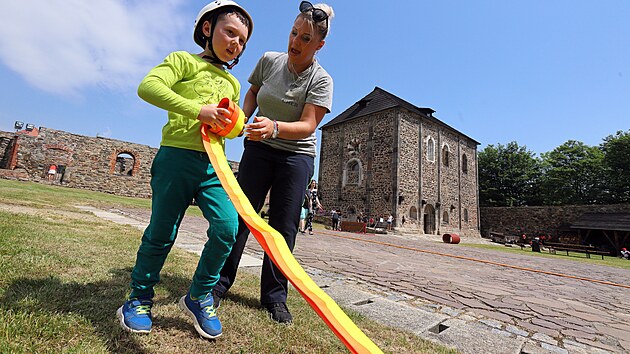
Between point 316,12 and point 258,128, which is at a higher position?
point 316,12

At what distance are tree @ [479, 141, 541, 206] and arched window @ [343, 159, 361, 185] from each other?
26.4 metres

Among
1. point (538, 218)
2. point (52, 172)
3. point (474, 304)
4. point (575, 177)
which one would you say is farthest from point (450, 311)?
point (575, 177)

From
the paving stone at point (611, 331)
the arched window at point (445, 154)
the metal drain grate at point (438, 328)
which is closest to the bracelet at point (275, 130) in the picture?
the metal drain grate at point (438, 328)

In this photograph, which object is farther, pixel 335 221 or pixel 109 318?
pixel 335 221

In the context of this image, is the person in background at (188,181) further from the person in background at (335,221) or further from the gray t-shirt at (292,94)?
the person in background at (335,221)

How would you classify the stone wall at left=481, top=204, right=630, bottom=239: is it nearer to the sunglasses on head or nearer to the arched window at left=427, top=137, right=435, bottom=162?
the arched window at left=427, top=137, right=435, bottom=162

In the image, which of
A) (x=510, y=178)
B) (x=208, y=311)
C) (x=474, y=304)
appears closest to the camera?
(x=208, y=311)

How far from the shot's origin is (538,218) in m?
26.5

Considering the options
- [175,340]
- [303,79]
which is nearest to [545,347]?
[175,340]

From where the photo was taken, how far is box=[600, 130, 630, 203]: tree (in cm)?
3238

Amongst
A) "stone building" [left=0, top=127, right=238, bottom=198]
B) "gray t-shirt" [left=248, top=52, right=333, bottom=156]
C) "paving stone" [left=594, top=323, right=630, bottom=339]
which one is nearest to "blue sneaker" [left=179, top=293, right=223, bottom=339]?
"gray t-shirt" [left=248, top=52, right=333, bottom=156]

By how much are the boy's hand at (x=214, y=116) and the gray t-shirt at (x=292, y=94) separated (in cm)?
62

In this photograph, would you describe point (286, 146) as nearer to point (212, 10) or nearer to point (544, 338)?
point (212, 10)

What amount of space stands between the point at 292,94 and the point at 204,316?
55.9 inches
